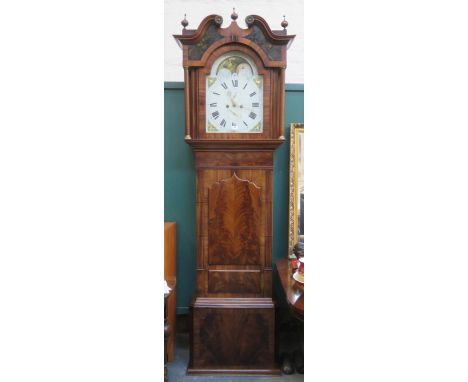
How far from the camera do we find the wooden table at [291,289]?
104 cm

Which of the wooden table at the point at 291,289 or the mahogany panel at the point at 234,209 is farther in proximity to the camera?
the mahogany panel at the point at 234,209

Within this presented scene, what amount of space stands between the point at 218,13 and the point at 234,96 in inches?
28.5

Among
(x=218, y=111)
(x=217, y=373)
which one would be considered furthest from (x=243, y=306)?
(x=218, y=111)

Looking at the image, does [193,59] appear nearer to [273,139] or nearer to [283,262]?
[273,139]

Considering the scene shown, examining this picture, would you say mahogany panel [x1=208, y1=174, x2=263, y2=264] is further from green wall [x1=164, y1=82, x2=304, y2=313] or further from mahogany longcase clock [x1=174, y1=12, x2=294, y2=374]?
green wall [x1=164, y1=82, x2=304, y2=313]

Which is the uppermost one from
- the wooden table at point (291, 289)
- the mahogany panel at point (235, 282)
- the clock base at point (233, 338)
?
the wooden table at point (291, 289)

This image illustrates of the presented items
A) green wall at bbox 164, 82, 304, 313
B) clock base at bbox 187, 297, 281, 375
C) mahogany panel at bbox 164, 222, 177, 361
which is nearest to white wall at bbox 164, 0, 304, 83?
green wall at bbox 164, 82, 304, 313

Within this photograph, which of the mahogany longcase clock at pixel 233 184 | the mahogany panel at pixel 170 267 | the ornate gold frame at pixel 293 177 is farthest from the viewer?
the ornate gold frame at pixel 293 177

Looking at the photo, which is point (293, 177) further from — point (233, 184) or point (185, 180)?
point (185, 180)

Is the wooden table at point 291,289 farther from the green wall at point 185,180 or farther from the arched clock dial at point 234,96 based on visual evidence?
the arched clock dial at point 234,96

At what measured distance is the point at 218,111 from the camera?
1.46 m

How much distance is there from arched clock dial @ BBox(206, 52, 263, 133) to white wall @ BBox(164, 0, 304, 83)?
44 centimetres

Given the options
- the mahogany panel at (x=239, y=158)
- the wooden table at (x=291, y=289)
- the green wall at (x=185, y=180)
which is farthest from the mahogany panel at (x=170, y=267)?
the wooden table at (x=291, y=289)
